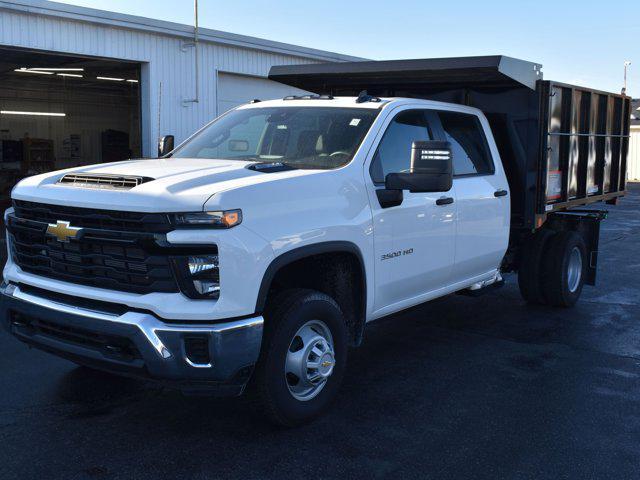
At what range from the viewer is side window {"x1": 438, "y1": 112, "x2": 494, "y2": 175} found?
592cm

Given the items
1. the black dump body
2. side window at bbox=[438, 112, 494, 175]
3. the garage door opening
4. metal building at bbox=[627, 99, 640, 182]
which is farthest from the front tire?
metal building at bbox=[627, 99, 640, 182]

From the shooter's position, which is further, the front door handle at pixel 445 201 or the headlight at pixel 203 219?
the front door handle at pixel 445 201

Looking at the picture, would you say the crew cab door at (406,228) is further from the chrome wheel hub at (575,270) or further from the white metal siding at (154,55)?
the white metal siding at (154,55)

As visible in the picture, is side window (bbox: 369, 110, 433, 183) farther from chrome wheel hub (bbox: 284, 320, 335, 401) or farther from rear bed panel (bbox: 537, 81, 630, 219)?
rear bed panel (bbox: 537, 81, 630, 219)

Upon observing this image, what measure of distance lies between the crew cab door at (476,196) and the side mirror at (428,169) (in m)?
1.01

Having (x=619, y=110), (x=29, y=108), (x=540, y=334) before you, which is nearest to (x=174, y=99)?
(x=619, y=110)

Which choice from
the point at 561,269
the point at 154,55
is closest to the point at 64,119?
the point at 154,55

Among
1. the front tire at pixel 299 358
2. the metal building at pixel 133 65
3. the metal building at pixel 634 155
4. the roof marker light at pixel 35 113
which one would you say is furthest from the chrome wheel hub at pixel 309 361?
the metal building at pixel 634 155

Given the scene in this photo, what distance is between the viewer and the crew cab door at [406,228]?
190 inches

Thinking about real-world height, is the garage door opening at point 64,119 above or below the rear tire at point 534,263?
above

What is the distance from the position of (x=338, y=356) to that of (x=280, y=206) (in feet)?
3.64

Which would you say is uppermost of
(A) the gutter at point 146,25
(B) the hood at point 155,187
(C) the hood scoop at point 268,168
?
(A) the gutter at point 146,25

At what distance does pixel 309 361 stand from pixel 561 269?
417 cm

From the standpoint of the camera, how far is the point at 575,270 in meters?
8.03
